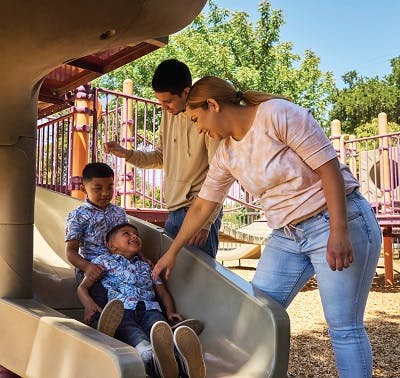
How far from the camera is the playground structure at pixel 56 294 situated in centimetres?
166

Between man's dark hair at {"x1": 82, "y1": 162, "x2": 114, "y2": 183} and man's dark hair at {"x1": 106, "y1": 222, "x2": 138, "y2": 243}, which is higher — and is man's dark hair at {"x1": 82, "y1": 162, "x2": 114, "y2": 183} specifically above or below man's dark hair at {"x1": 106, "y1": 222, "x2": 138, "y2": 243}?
above

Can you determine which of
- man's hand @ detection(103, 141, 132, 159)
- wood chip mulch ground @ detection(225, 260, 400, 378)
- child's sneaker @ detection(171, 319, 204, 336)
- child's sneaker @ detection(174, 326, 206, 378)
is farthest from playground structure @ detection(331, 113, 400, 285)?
child's sneaker @ detection(174, 326, 206, 378)

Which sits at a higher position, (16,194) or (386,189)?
(386,189)

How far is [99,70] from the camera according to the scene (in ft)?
12.0

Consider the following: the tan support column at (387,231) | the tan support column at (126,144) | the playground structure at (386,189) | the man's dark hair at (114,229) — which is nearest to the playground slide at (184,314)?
the man's dark hair at (114,229)

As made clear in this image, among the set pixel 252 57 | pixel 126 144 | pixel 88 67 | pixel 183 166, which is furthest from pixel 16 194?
pixel 252 57

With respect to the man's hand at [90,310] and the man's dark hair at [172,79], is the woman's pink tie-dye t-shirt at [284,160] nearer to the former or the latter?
the man's dark hair at [172,79]

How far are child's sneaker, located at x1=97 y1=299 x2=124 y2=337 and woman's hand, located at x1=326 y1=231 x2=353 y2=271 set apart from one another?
89cm

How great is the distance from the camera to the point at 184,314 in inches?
96.5

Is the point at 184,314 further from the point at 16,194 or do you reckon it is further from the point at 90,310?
the point at 16,194

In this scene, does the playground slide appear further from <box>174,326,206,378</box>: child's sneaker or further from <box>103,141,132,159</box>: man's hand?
<box>103,141,132,159</box>: man's hand

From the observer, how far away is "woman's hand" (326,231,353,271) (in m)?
1.64

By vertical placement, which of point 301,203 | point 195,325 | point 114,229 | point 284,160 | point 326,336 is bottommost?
point 326,336

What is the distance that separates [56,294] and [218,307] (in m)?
0.92
